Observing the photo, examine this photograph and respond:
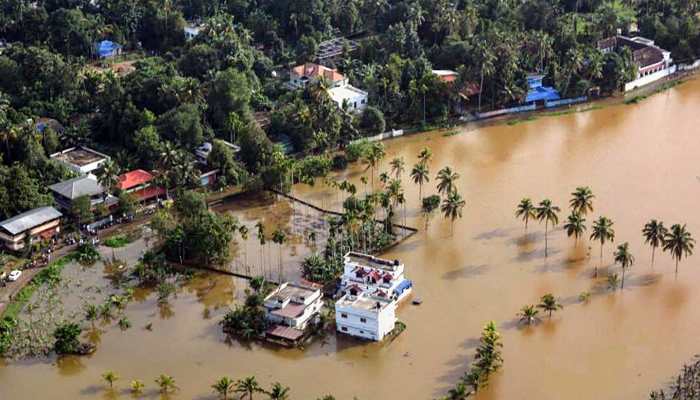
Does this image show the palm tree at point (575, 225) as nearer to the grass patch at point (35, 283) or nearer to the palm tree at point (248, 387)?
the palm tree at point (248, 387)

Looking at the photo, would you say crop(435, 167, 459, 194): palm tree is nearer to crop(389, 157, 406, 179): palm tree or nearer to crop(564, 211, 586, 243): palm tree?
crop(389, 157, 406, 179): palm tree

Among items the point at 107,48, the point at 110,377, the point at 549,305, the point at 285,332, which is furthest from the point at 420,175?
the point at 107,48

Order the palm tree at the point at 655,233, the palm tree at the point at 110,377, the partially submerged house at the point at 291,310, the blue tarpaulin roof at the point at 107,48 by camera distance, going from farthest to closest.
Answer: the blue tarpaulin roof at the point at 107,48 < the palm tree at the point at 655,233 < the partially submerged house at the point at 291,310 < the palm tree at the point at 110,377

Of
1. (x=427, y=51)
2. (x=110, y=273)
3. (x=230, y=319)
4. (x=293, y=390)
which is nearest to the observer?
(x=293, y=390)

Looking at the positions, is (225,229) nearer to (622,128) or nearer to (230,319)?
(230,319)

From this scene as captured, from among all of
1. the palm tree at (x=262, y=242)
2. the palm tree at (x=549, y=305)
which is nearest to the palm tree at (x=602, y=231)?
the palm tree at (x=549, y=305)

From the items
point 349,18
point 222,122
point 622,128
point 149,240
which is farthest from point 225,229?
point 349,18
